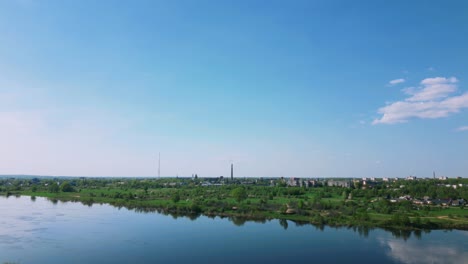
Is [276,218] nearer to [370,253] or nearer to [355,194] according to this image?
[370,253]

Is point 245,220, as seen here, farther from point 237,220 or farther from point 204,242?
point 204,242

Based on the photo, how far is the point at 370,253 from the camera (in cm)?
2044

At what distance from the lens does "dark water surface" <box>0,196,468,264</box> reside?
18.9 metres

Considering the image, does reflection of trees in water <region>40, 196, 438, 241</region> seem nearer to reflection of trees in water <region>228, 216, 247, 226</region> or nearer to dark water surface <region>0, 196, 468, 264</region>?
reflection of trees in water <region>228, 216, 247, 226</region>

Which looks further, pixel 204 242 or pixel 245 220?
pixel 245 220

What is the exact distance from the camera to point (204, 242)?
2288 centimetres

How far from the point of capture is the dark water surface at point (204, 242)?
18875 millimetres

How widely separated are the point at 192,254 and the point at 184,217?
13794 mm

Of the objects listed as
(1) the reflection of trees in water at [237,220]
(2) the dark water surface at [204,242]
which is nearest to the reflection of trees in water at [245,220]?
(1) the reflection of trees in water at [237,220]

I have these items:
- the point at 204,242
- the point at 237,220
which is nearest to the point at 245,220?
the point at 237,220

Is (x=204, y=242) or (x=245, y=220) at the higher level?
(x=245, y=220)

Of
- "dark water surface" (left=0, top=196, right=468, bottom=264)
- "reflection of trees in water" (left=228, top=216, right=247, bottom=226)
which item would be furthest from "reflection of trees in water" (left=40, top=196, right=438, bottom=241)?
"dark water surface" (left=0, top=196, right=468, bottom=264)

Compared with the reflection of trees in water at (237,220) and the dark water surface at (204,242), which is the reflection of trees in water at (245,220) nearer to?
the reflection of trees in water at (237,220)

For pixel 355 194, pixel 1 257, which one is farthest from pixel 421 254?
pixel 355 194
